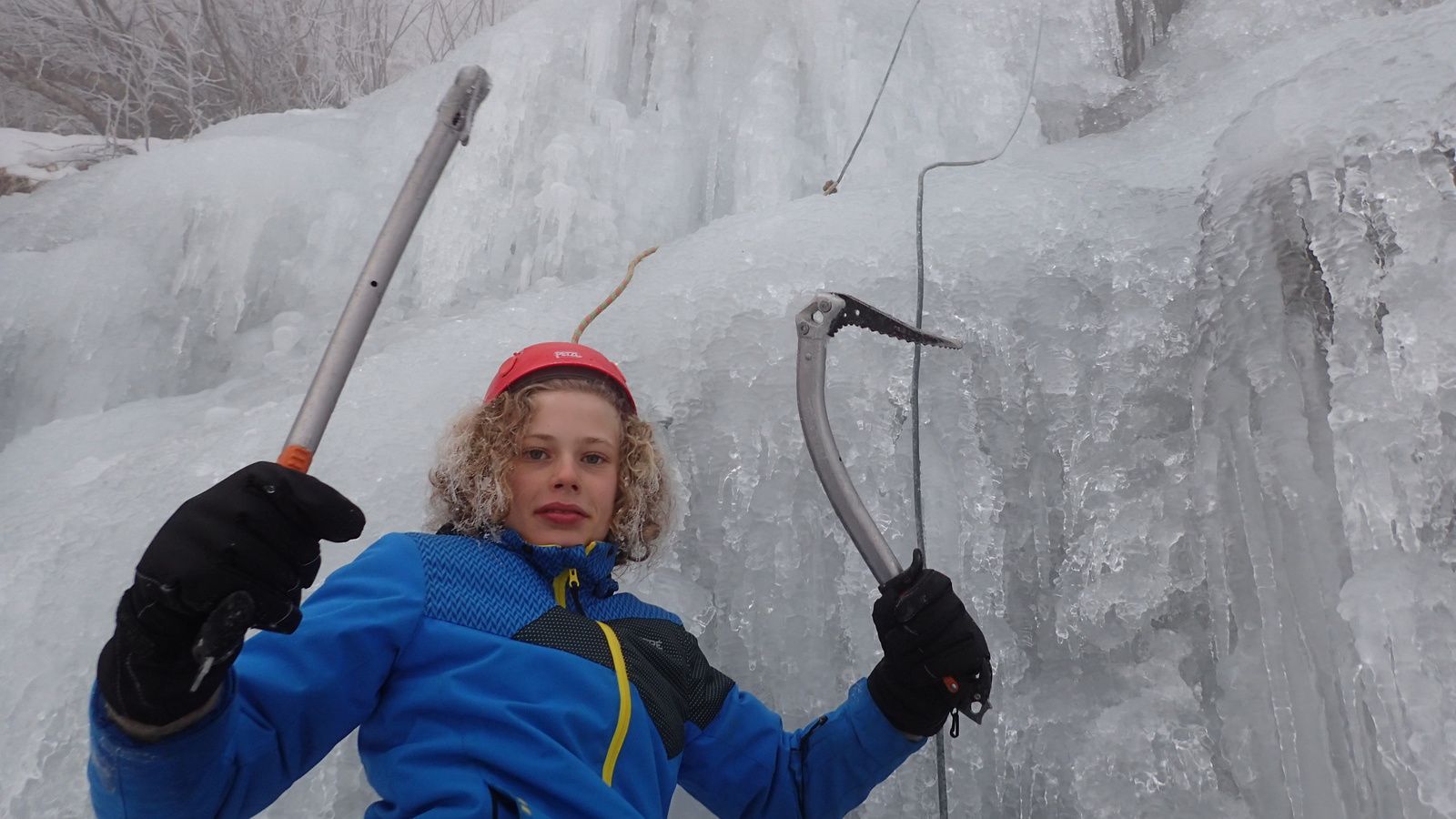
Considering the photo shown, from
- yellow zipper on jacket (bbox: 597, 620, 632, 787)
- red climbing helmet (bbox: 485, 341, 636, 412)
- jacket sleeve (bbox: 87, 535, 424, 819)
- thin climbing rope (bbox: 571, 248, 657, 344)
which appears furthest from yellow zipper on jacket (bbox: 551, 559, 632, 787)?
thin climbing rope (bbox: 571, 248, 657, 344)

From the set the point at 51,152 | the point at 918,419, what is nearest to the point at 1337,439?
the point at 918,419

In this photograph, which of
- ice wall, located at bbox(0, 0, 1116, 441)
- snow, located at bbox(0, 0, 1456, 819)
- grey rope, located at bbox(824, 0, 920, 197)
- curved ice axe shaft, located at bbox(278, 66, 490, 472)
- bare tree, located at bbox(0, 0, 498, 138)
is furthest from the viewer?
bare tree, located at bbox(0, 0, 498, 138)

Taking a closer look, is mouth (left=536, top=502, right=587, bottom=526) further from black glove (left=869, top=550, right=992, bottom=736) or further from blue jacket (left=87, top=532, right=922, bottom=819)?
black glove (left=869, top=550, right=992, bottom=736)

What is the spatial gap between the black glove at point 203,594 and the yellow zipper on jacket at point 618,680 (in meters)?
0.37

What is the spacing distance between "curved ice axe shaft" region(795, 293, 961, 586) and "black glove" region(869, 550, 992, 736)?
→ 0.04 m

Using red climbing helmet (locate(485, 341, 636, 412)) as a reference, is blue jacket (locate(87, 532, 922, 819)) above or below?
below

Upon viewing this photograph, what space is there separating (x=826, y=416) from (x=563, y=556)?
0.37 meters

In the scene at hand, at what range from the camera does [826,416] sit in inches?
48.3

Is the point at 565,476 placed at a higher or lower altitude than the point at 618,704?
higher

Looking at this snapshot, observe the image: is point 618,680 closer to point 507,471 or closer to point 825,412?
point 507,471

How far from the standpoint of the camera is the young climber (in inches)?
27.3

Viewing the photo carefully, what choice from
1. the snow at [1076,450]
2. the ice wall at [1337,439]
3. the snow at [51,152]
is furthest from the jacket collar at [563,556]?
the snow at [51,152]

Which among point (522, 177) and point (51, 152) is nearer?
point (522, 177)

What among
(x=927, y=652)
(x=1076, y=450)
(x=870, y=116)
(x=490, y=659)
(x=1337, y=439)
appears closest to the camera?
(x=490, y=659)
